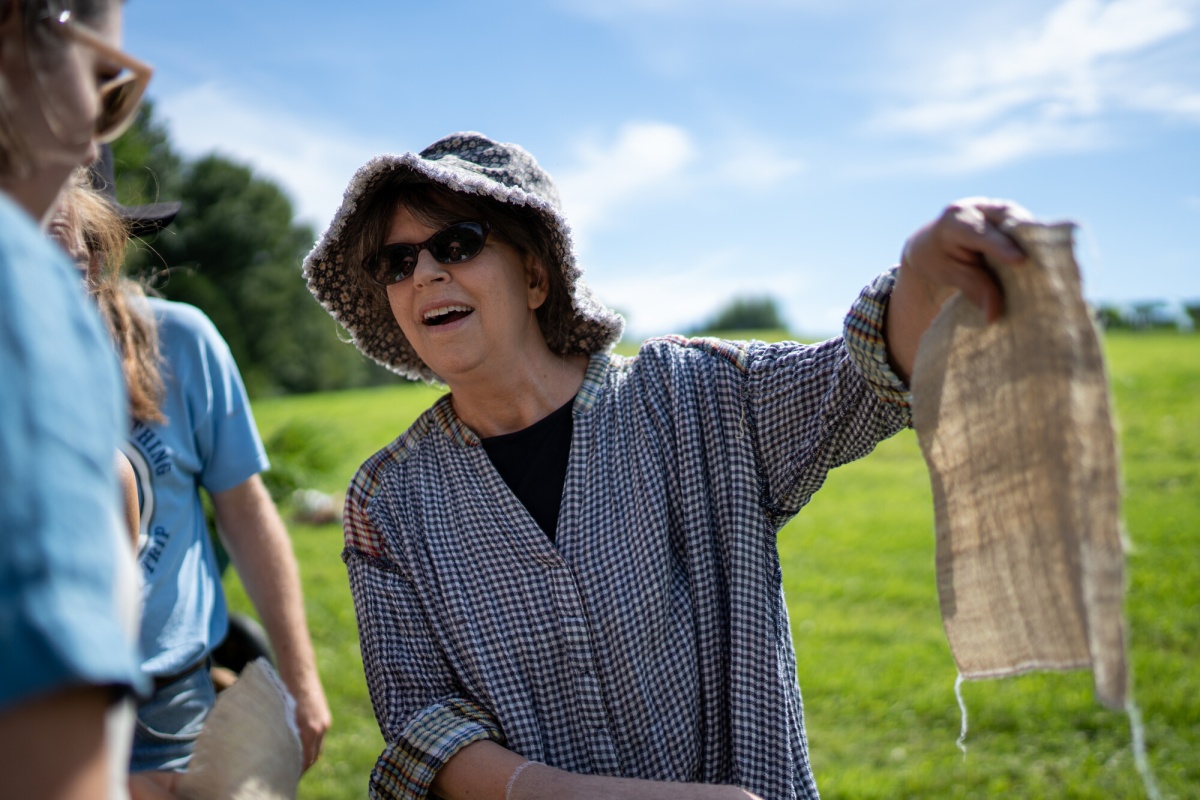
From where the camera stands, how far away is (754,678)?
2.17m

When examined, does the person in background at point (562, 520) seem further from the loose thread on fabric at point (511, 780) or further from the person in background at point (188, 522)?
the person in background at point (188, 522)

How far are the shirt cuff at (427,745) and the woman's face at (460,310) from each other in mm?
786

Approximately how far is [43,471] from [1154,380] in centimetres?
1409

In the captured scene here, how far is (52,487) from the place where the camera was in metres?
0.77

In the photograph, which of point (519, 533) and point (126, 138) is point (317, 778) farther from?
point (126, 138)

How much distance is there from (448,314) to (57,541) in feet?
5.55

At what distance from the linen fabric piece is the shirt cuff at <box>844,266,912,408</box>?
184mm

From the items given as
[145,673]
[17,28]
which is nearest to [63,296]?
[17,28]

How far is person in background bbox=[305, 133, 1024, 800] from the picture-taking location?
2.15 meters

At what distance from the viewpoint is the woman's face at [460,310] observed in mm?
2375

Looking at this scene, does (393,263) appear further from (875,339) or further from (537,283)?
(875,339)

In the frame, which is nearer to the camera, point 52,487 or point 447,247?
point 52,487

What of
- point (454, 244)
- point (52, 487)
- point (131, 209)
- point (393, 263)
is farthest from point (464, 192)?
point (52, 487)

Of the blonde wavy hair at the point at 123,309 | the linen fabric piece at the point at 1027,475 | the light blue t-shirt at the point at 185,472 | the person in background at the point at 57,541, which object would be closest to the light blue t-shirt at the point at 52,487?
the person in background at the point at 57,541
